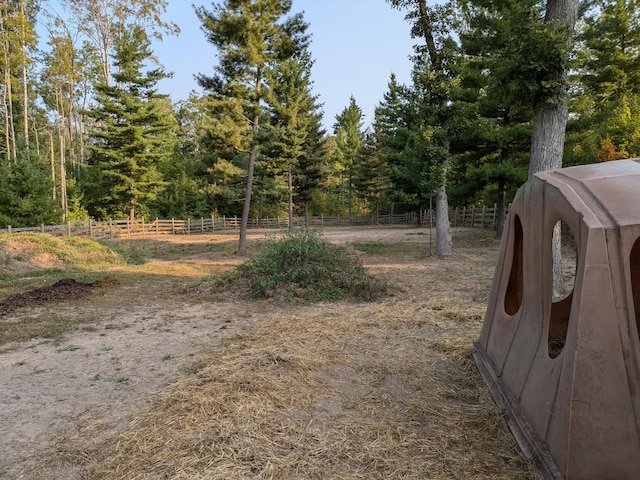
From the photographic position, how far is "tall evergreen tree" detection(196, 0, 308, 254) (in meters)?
15.8

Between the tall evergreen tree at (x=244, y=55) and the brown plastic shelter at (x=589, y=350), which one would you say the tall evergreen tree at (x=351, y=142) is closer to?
the tall evergreen tree at (x=244, y=55)

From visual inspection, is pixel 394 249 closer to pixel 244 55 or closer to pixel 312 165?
pixel 244 55

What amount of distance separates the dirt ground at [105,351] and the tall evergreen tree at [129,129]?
22.6 metres

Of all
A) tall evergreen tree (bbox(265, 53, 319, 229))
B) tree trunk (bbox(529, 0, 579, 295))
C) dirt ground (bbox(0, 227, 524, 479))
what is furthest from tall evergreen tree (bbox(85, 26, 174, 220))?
tree trunk (bbox(529, 0, 579, 295))

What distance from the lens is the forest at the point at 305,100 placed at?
1255 cm

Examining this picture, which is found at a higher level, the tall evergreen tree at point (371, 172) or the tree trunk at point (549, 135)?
the tall evergreen tree at point (371, 172)

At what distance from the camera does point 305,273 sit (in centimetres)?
843

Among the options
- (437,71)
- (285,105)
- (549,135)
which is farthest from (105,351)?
(285,105)

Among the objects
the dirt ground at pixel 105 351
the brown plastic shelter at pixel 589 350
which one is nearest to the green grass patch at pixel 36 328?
the dirt ground at pixel 105 351

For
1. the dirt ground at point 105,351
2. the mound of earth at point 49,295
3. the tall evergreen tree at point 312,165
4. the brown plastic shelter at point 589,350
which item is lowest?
the dirt ground at point 105,351

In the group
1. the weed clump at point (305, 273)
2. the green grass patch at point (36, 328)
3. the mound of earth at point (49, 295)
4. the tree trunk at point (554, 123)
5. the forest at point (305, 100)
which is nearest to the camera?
the green grass patch at point (36, 328)

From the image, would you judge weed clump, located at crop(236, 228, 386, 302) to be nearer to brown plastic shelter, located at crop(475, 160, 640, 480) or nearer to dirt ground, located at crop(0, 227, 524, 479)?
dirt ground, located at crop(0, 227, 524, 479)

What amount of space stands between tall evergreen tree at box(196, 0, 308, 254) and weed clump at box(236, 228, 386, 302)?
28.8 ft

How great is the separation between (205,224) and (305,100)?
56.4 feet
